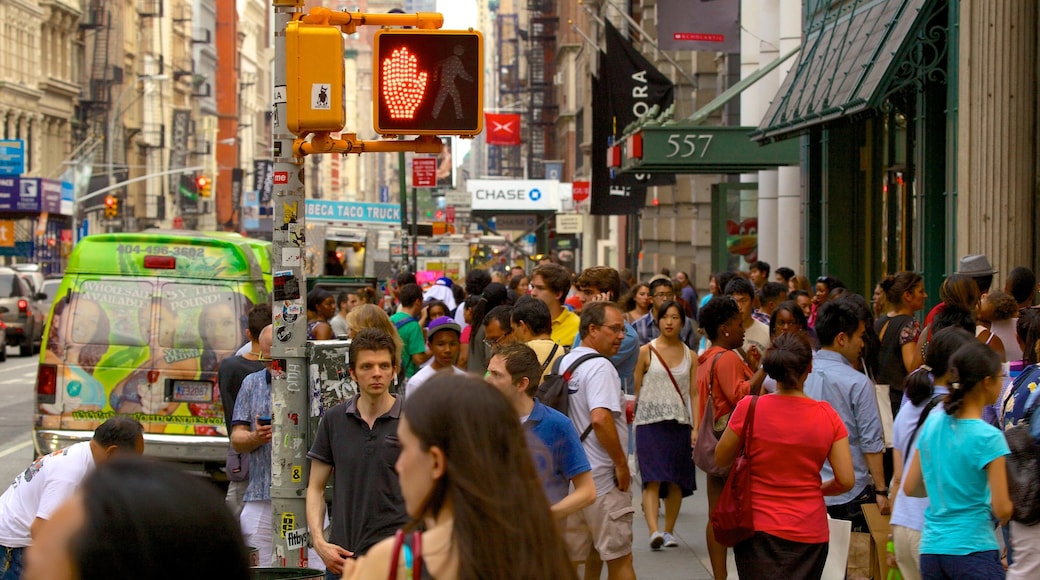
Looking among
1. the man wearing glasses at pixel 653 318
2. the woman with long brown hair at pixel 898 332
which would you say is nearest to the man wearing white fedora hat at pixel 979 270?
the woman with long brown hair at pixel 898 332

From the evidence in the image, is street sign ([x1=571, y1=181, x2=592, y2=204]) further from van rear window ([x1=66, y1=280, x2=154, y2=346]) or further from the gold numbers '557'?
Result: van rear window ([x1=66, y1=280, x2=154, y2=346])

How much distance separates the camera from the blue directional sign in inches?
2269

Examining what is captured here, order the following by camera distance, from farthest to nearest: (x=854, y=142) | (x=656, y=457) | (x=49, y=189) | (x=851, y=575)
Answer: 1. (x=49, y=189)
2. (x=854, y=142)
3. (x=656, y=457)
4. (x=851, y=575)

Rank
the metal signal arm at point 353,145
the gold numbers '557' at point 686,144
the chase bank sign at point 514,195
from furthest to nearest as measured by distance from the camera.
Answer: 1. the chase bank sign at point 514,195
2. the gold numbers '557' at point 686,144
3. the metal signal arm at point 353,145

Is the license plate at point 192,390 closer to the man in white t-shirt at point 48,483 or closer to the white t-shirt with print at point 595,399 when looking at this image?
the white t-shirt with print at point 595,399

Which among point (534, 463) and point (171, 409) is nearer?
point (534, 463)

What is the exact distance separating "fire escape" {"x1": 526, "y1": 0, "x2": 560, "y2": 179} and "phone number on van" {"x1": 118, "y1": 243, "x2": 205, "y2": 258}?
73.3 meters

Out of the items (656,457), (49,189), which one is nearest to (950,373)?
(656,457)

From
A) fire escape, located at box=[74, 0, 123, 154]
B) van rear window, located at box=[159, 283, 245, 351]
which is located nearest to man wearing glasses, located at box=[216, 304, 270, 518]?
van rear window, located at box=[159, 283, 245, 351]

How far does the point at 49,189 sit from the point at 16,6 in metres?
11.2

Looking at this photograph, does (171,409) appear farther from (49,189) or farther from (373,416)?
(49,189)

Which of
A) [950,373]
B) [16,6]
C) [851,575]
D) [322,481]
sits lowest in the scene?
[851,575]

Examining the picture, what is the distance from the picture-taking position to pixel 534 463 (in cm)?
303

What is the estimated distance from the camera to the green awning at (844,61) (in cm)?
1398
